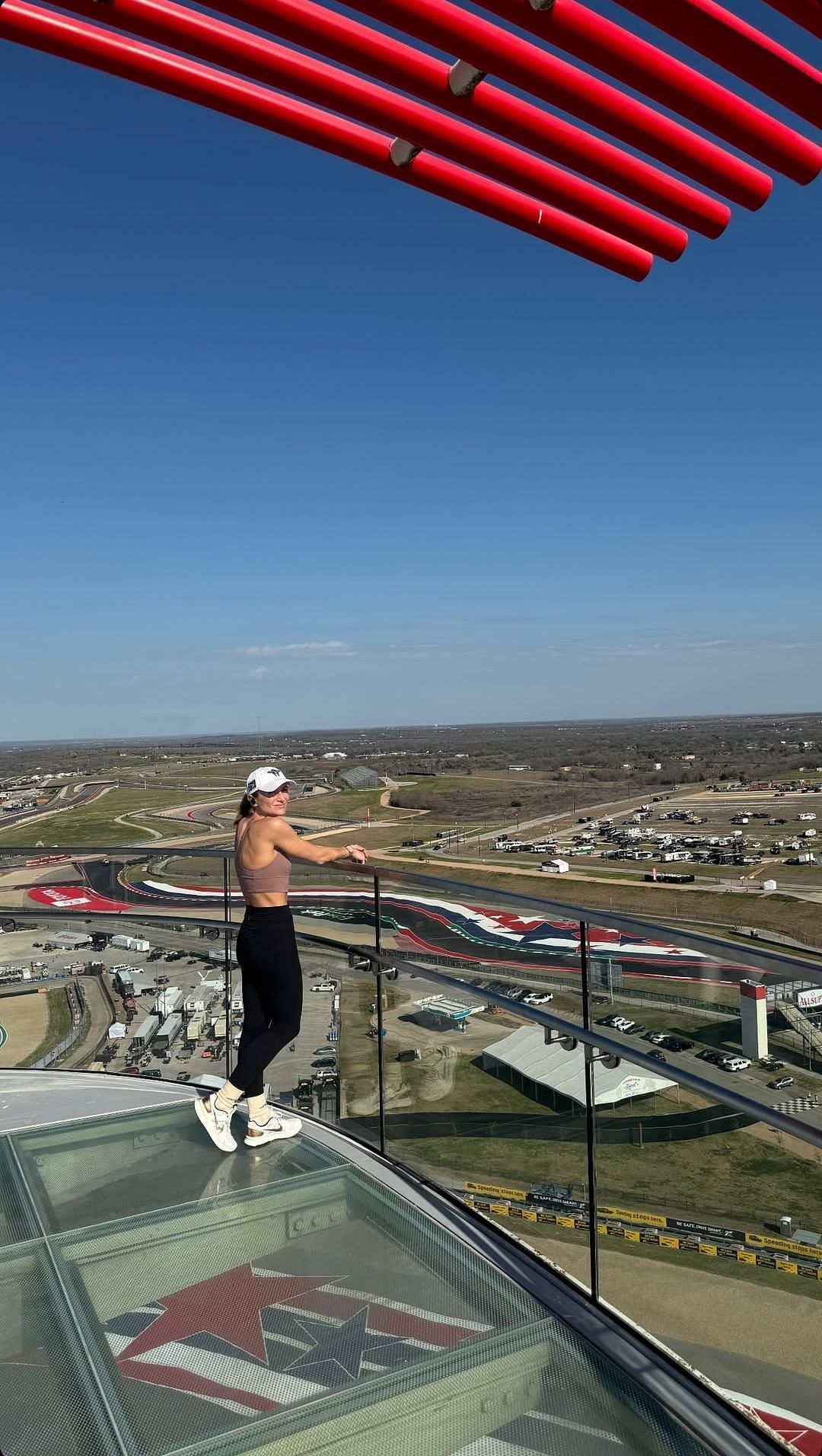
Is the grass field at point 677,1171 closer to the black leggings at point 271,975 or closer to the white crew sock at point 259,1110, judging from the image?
the white crew sock at point 259,1110

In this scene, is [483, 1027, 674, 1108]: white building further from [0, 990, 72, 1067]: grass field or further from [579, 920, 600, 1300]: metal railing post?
[0, 990, 72, 1067]: grass field

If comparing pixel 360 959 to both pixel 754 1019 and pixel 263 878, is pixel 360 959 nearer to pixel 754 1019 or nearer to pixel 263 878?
pixel 263 878

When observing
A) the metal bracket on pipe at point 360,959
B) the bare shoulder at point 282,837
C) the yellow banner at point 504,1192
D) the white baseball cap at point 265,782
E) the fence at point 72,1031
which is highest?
the white baseball cap at point 265,782

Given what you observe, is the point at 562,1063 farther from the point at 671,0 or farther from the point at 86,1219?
the point at 671,0

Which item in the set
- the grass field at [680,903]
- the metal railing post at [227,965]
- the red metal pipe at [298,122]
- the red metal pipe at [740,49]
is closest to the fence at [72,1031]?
the metal railing post at [227,965]

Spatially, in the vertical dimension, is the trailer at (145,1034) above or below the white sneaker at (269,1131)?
below

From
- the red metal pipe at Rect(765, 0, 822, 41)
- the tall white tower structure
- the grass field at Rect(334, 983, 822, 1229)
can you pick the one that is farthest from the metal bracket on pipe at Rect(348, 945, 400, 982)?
the red metal pipe at Rect(765, 0, 822, 41)
